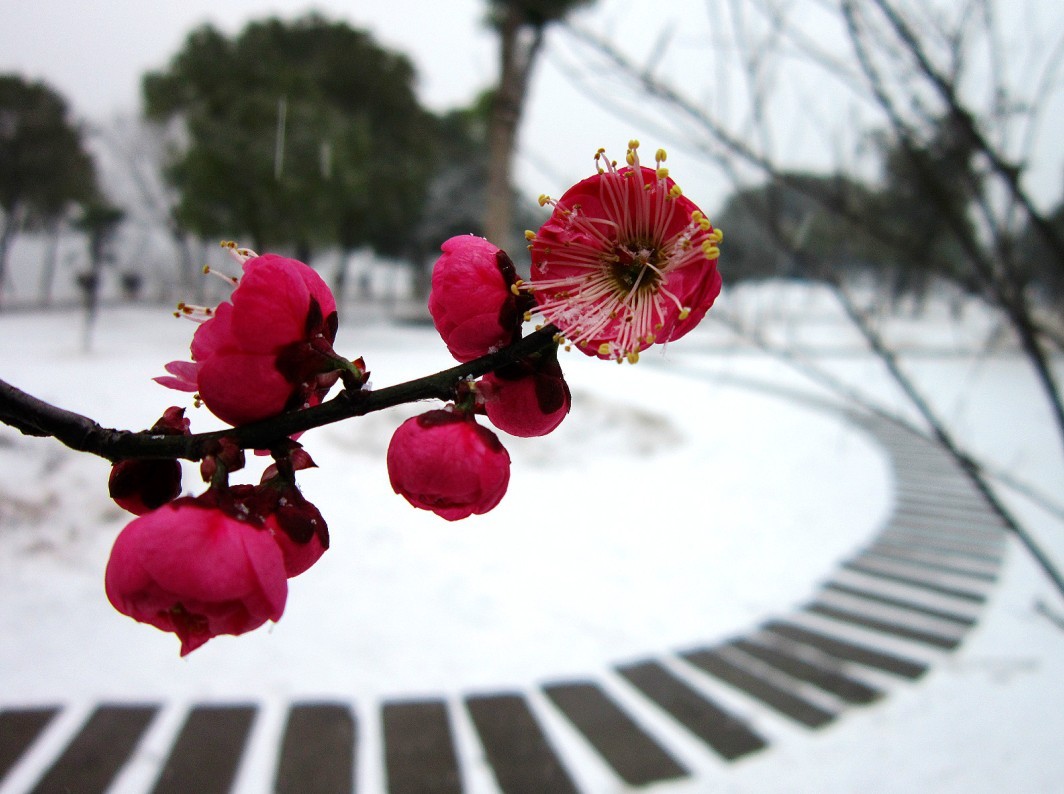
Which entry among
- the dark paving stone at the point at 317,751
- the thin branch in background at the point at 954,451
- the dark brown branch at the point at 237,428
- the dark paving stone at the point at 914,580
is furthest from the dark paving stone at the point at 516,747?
the dark paving stone at the point at 914,580

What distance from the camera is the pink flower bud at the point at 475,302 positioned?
1.33 ft

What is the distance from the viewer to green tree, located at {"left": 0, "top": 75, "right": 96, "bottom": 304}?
2.99 meters

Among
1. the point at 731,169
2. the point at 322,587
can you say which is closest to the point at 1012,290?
the point at 731,169

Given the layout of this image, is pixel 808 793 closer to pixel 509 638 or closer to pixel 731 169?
pixel 509 638

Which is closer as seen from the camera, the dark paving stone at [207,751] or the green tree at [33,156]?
the dark paving stone at [207,751]

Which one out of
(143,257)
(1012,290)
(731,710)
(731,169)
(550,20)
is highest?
(550,20)

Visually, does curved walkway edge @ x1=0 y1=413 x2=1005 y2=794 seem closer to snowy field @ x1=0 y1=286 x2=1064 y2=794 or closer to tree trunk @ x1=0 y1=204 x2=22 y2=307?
snowy field @ x1=0 y1=286 x2=1064 y2=794

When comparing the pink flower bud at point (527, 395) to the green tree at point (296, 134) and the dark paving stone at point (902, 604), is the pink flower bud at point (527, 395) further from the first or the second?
the dark paving stone at point (902, 604)

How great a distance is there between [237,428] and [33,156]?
3.82 metres

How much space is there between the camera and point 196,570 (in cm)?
35

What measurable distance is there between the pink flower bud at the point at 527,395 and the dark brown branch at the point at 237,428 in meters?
0.02

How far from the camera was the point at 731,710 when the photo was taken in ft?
9.08

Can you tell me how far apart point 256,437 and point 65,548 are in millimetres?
3620

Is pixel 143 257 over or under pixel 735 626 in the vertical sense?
over
